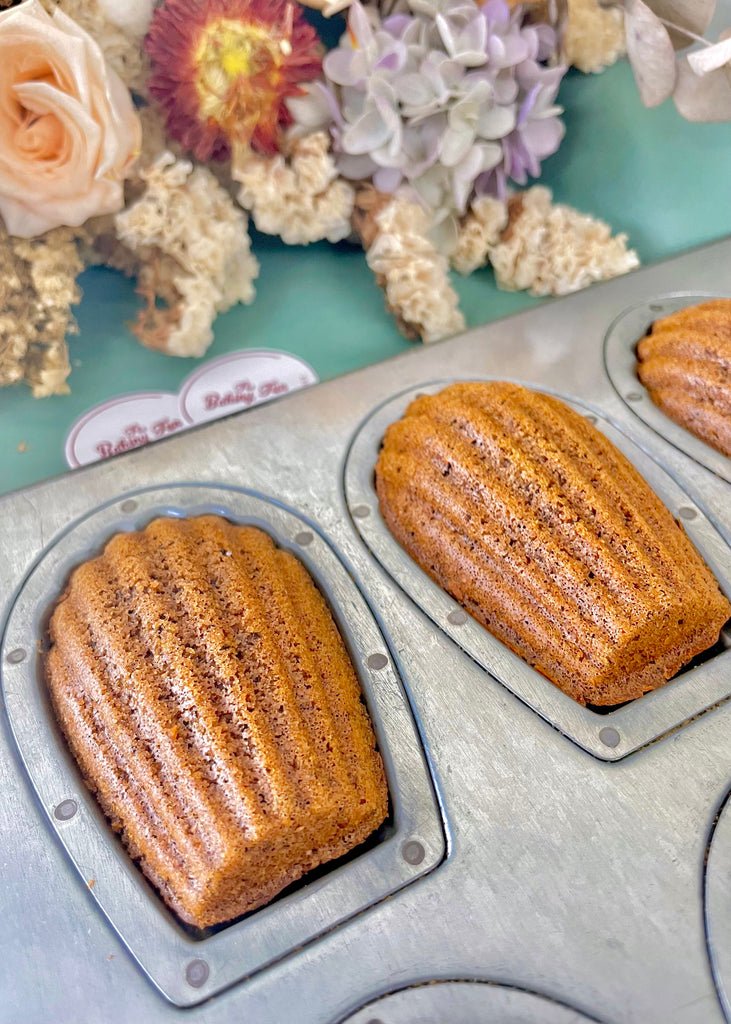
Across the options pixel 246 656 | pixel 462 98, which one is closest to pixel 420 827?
pixel 246 656

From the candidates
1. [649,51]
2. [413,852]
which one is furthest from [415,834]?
[649,51]

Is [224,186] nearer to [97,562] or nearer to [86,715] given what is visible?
[97,562]

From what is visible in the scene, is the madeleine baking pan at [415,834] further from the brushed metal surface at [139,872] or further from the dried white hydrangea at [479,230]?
the dried white hydrangea at [479,230]

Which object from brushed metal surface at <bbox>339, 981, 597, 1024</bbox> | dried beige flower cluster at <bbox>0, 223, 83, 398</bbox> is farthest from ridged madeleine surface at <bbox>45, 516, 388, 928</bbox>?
dried beige flower cluster at <bbox>0, 223, 83, 398</bbox>

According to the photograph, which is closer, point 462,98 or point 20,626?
point 20,626

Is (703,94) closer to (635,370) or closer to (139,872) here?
(635,370)

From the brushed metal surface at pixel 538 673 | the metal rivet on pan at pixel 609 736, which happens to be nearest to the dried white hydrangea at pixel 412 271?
the brushed metal surface at pixel 538 673

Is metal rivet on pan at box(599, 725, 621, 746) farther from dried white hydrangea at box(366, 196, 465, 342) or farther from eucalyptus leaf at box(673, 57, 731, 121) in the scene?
eucalyptus leaf at box(673, 57, 731, 121)
